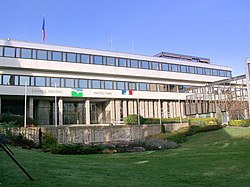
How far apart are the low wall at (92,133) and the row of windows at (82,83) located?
14.6 metres

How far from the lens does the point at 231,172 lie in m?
10.1

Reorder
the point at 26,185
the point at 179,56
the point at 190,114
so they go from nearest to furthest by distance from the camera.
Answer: the point at 26,185, the point at 190,114, the point at 179,56

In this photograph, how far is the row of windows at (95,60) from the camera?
39.0 m

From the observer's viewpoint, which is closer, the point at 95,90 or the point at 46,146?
the point at 46,146

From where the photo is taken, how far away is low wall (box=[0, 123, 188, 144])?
24.2 m

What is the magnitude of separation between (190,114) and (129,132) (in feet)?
73.9

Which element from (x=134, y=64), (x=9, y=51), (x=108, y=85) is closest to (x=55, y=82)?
(x=9, y=51)

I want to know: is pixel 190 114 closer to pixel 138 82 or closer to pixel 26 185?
pixel 138 82

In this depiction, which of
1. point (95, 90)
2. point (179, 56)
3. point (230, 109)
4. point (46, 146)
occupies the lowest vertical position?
point (46, 146)

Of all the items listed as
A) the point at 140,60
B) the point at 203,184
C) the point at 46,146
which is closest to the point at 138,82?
the point at 140,60

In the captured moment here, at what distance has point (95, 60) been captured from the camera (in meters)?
45.6

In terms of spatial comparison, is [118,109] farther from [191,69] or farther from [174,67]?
[191,69]

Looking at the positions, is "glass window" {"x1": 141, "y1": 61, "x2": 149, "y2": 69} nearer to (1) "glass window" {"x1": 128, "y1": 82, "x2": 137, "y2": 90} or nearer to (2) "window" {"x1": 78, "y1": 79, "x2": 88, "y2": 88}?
(1) "glass window" {"x1": 128, "y1": 82, "x2": 137, "y2": 90}

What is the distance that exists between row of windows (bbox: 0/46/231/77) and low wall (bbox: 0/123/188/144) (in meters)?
17.0
